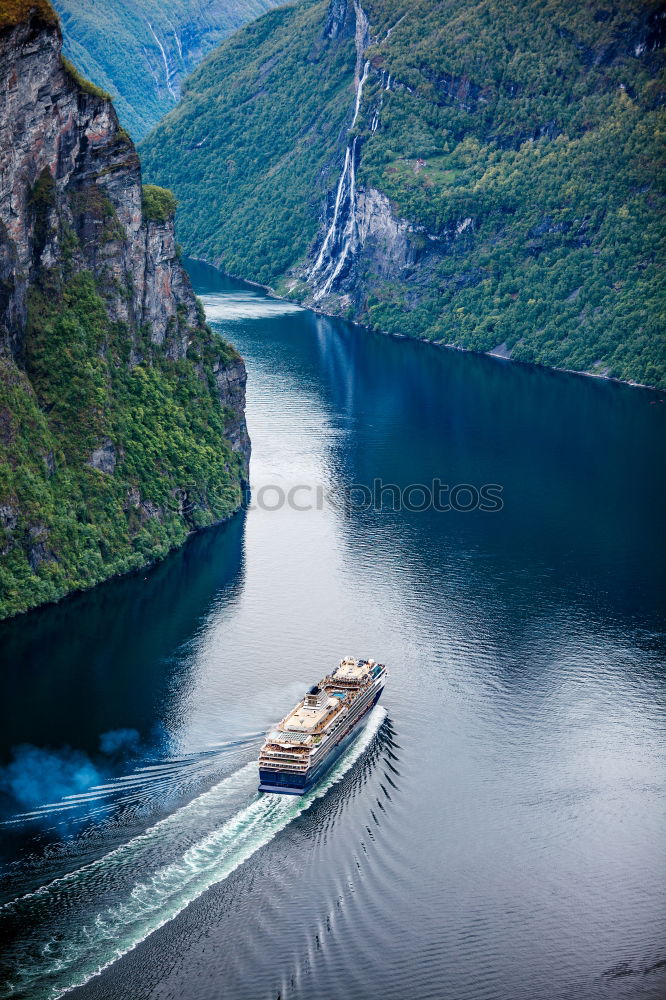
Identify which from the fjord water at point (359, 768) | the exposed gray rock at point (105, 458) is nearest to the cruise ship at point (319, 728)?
the fjord water at point (359, 768)

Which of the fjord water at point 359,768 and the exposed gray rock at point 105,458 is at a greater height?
the exposed gray rock at point 105,458

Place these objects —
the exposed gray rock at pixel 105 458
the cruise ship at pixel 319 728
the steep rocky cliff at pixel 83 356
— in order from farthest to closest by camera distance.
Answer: the exposed gray rock at pixel 105 458 → the steep rocky cliff at pixel 83 356 → the cruise ship at pixel 319 728

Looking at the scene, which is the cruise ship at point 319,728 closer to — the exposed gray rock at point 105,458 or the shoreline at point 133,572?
the shoreline at point 133,572

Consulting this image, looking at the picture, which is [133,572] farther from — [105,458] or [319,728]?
[319,728]

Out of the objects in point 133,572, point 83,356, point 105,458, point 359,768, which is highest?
point 83,356

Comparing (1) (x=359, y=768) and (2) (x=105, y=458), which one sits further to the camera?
(2) (x=105, y=458)

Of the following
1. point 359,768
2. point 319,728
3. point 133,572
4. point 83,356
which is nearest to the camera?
point 319,728

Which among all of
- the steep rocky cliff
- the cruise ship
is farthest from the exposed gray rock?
the cruise ship

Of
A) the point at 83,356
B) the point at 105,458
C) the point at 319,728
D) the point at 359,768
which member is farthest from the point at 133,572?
the point at 359,768
